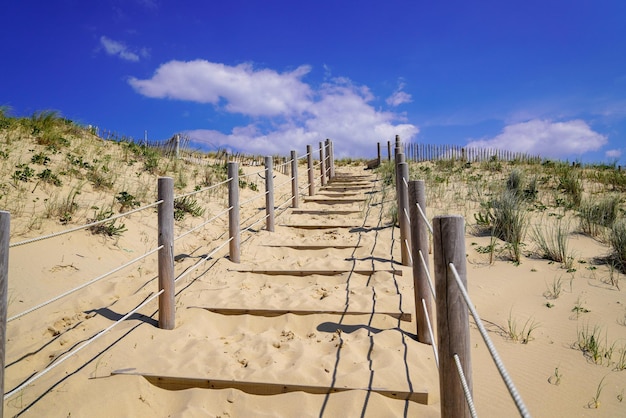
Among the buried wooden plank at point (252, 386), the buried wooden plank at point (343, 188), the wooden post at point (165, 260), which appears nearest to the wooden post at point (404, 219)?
the buried wooden plank at point (252, 386)

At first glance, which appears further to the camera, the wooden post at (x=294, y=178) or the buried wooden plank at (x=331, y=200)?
the buried wooden plank at (x=331, y=200)

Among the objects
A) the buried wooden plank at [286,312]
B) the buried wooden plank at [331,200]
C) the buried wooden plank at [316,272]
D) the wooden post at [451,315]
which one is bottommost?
the buried wooden plank at [286,312]

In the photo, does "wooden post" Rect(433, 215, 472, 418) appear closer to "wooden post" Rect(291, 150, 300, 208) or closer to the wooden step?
the wooden step

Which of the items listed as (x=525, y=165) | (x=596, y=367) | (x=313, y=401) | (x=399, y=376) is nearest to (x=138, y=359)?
(x=313, y=401)

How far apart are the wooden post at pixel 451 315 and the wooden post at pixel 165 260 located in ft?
8.06

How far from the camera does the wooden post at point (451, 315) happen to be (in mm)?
1759

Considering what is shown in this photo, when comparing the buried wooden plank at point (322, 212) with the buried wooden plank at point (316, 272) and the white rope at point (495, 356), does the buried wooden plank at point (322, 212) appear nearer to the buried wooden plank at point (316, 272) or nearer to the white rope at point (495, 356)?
the buried wooden plank at point (316, 272)

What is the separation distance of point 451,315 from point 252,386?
1513mm

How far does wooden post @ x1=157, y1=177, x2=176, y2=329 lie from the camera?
3.44m

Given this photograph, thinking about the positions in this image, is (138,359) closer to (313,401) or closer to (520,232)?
(313,401)

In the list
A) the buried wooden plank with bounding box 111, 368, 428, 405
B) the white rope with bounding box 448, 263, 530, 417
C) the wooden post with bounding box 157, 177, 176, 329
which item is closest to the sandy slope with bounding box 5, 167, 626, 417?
the buried wooden plank with bounding box 111, 368, 428, 405

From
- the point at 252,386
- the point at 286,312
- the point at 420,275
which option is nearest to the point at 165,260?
the point at 286,312

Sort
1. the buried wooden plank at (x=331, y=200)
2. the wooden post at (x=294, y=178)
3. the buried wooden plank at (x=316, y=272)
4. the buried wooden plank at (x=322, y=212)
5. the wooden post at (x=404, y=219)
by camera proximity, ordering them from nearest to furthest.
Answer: the buried wooden plank at (x=316, y=272) < the wooden post at (x=404, y=219) < the buried wooden plank at (x=322, y=212) < the wooden post at (x=294, y=178) < the buried wooden plank at (x=331, y=200)

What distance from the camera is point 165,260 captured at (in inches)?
136
